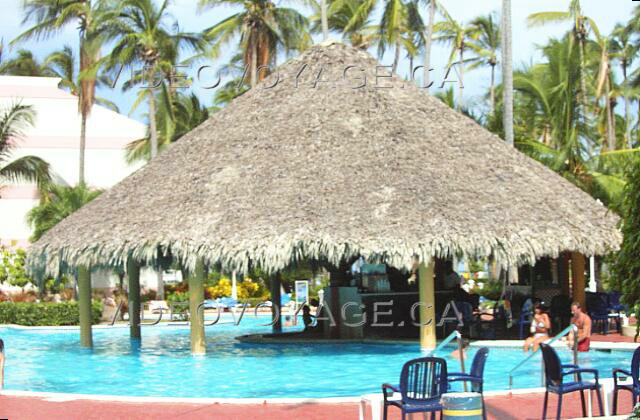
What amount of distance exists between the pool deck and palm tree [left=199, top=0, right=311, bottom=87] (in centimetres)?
2521

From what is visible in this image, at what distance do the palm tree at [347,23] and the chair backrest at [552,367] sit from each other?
32631 mm

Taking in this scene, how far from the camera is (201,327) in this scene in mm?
19781

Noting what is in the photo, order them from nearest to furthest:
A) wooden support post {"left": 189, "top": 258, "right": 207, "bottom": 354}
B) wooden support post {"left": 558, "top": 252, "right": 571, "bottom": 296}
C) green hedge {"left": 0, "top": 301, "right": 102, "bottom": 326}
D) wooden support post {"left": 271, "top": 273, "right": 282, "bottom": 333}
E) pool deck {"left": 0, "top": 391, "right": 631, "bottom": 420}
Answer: pool deck {"left": 0, "top": 391, "right": 631, "bottom": 420}
wooden support post {"left": 189, "top": 258, "right": 207, "bottom": 354}
wooden support post {"left": 558, "top": 252, "right": 571, "bottom": 296}
wooden support post {"left": 271, "top": 273, "right": 282, "bottom": 333}
green hedge {"left": 0, "top": 301, "right": 102, "bottom": 326}

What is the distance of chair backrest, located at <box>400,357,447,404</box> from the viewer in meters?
9.41

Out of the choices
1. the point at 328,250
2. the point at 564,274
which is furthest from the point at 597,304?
the point at 328,250

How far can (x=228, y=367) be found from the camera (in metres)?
18.4

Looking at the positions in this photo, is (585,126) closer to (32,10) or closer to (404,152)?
(404,152)

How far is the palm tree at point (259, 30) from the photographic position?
36.5m

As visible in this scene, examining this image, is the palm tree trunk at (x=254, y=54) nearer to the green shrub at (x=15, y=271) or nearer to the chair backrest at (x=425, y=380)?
the green shrub at (x=15, y=271)

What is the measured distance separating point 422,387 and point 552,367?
53.3 inches

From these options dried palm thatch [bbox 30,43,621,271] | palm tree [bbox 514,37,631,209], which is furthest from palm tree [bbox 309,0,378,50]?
dried palm thatch [bbox 30,43,621,271]

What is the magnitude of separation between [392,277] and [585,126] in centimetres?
824

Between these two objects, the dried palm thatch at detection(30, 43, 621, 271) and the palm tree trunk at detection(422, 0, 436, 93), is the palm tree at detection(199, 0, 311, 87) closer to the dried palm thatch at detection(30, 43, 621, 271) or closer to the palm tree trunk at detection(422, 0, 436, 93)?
the palm tree trunk at detection(422, 0, 436, 93)

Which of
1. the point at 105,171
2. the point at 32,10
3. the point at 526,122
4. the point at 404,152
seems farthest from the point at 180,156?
the point at 105,171
